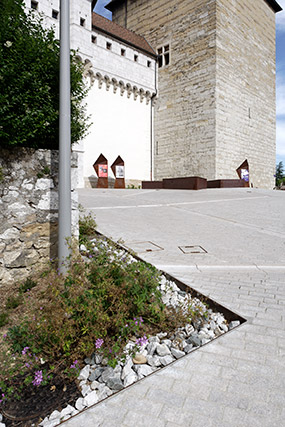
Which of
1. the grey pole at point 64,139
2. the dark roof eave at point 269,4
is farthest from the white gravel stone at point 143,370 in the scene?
the dark roof eave at point 269,4

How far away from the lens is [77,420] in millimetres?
1691

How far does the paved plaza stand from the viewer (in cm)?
169

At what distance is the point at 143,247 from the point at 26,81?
307 cm

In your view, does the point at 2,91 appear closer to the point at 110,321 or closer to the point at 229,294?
the point at 110,321

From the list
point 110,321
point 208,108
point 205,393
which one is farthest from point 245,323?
point 208,108

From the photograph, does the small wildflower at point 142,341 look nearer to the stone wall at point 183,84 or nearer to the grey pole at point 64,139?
the grey pole at point 64,139

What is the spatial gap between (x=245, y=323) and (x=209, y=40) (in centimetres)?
2345

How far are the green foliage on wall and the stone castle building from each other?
1653 cm

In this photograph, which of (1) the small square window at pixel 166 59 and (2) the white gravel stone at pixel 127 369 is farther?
(1) the small square window at pixel 166 59

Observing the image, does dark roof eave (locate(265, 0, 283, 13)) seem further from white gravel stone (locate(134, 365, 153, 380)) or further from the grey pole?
white gravel stone (locate(134, 365, 153, 380))

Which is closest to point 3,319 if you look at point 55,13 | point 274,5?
point 55,13

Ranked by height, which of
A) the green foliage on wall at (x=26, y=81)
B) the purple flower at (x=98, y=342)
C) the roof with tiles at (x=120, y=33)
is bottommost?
the purple flower at (x=98, y=342)

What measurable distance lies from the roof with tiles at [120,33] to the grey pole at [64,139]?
20.4 m

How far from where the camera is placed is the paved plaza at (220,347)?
1691 millimetres
